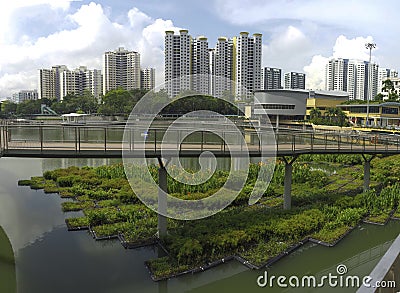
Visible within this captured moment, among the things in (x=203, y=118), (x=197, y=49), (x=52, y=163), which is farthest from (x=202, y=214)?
(x=197, y=49)

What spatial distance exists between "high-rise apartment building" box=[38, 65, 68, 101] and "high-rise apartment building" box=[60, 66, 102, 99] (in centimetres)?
328

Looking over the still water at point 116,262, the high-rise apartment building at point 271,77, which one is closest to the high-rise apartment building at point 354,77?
the high-rise apartment building at point 271,77

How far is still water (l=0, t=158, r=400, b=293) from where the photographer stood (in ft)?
33.8

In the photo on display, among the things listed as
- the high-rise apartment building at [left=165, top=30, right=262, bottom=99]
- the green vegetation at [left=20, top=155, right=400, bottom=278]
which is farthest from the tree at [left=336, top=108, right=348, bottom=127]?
the green vegetation at [left=20, top=155, right=400, bottom=278]

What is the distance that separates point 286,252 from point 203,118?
5.68 m

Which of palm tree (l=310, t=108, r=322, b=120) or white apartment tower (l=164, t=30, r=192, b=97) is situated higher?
white apartment tower (l=164, t=30, r=192, b=97)

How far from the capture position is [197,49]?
81.0 meters

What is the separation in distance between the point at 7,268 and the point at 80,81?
132010 mm

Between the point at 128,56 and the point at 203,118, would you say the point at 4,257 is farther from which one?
the point at 128,56

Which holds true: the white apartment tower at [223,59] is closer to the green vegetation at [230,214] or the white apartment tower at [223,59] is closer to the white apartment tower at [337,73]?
the green vegetation at [230,214]

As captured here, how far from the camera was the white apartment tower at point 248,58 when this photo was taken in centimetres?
9350

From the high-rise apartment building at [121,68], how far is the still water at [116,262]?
10900 cm

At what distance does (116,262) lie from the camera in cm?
Answer: 1160

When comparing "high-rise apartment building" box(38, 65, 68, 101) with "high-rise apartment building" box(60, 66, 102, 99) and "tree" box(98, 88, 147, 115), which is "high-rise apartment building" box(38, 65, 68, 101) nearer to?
"high-rise apartment building" box(60, 66, 102, 99)
